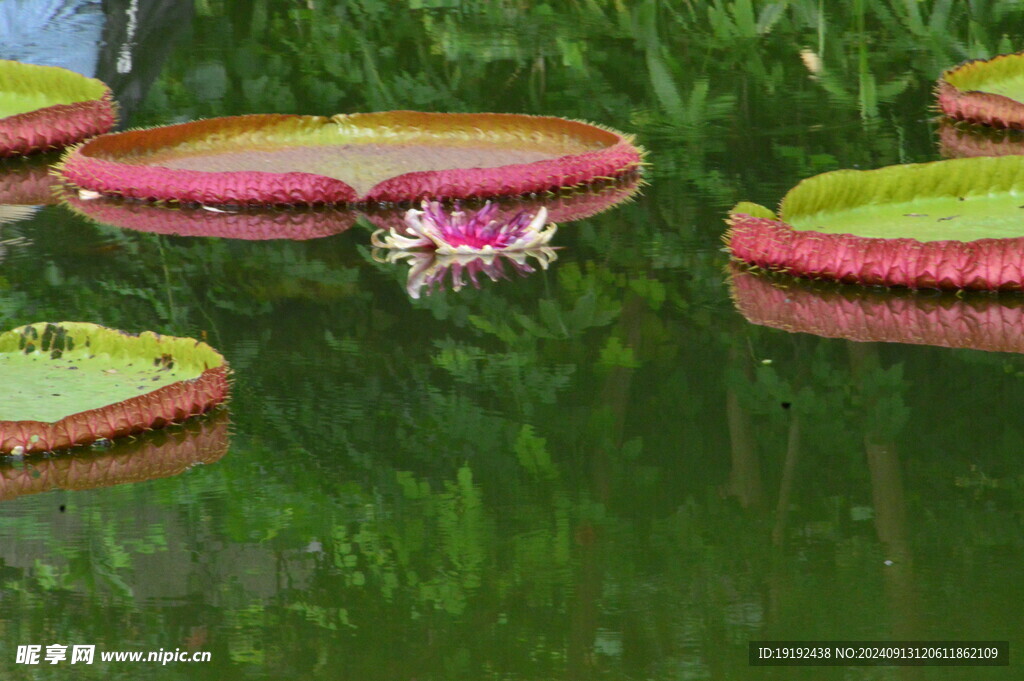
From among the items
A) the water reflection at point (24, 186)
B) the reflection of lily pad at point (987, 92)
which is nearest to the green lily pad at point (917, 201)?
the reflection of lily pad at point (987, 92)

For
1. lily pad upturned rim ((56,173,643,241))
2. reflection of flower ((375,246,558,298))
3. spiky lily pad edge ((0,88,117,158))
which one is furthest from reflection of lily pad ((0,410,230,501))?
spiky lily pad edge ((0,88,117,158))

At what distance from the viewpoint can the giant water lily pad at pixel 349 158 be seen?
5219 mm

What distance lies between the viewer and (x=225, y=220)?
5.12 meters

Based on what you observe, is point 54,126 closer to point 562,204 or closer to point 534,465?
point 562,204

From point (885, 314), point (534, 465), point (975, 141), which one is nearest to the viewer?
point (534, 465)

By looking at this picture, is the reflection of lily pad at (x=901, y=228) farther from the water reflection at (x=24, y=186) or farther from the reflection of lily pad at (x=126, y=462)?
the water reflection at (x=24, y=186)

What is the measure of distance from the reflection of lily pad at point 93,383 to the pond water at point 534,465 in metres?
0.06

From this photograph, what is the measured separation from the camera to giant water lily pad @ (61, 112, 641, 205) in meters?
5.22

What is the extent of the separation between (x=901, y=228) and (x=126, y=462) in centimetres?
231

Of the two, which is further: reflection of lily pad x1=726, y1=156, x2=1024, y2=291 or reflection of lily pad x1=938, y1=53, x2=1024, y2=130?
reflection of lily pad x1=938, y1=53, x2=1024, y2=130

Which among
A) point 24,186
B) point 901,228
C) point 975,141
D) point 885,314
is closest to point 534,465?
point 885,314

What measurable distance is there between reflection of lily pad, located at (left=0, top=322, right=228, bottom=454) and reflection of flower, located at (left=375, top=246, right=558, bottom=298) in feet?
2.95

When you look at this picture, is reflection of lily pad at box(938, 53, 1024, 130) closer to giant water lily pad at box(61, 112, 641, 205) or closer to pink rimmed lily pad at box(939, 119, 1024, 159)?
pink rimmed lily pad at box(939, 119, 1024, 159)

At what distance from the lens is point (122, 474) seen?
3223 millimetres
